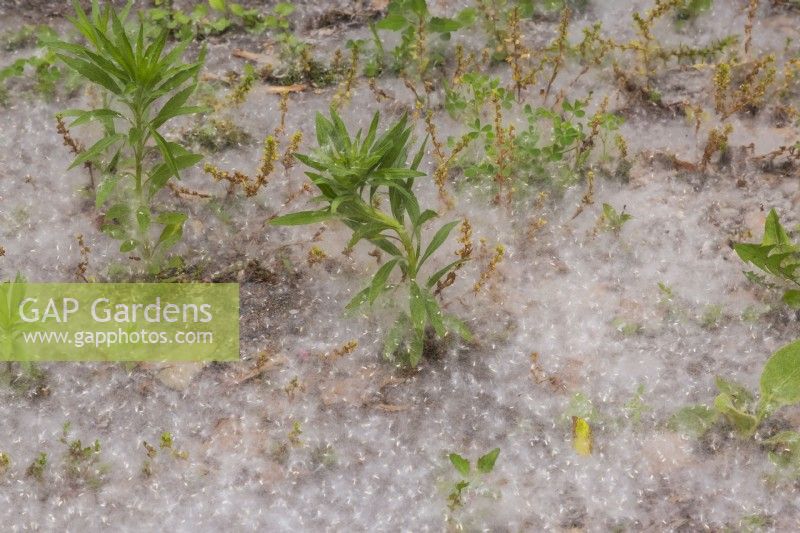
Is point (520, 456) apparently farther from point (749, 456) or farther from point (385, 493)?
point (749, 456)

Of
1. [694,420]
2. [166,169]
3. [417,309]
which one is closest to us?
[694,420]

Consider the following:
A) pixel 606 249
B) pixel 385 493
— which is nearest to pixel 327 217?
pixel 385 493

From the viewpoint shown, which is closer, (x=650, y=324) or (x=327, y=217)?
(x=327, y=217)

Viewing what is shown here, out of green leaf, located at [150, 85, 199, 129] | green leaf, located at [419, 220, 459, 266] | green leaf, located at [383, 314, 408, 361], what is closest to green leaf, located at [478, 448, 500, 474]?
green leaf, located at [383, 314, 408, 361]

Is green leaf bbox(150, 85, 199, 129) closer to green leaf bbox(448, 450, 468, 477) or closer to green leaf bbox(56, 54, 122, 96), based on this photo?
green leaf bbox(56, 54, 122, 96)

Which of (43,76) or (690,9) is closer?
(43,76)

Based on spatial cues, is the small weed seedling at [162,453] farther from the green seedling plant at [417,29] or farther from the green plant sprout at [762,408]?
the green seedling plant at [417,29]

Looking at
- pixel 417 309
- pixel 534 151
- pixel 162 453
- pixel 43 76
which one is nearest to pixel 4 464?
pixel 162 453

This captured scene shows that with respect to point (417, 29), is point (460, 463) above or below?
below

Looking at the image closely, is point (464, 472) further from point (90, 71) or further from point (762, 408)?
point (90, 71)
